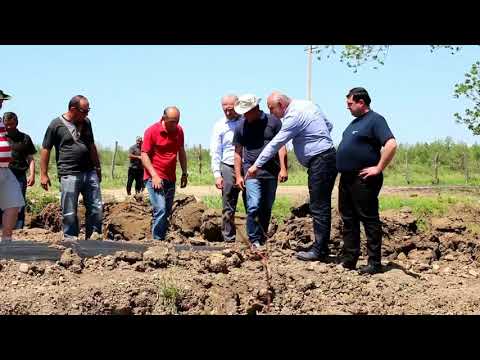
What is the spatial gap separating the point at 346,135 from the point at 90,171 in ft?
11.2

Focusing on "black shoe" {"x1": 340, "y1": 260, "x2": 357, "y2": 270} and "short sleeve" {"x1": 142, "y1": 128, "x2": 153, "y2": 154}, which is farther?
"short sleeve" {"x1": 142, "y1": 128, "x2": 153, "y2": 154}

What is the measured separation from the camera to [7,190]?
8.28m

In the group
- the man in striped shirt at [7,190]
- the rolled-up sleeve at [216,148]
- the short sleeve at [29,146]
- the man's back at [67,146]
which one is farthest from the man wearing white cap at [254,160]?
the short sleeve at [29,146]

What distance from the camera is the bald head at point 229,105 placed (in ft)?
31.5

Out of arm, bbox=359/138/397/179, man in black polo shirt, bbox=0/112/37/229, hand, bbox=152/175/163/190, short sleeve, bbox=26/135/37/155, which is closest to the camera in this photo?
arm, bbox=359/138/397/179

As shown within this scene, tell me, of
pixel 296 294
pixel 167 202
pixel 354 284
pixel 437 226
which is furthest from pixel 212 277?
pixel 437 226

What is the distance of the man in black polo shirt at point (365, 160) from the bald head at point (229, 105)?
2414 millimetres

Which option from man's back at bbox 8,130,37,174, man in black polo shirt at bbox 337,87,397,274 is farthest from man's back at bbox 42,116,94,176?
man in black polo shirt at bbox 337,87,397,274

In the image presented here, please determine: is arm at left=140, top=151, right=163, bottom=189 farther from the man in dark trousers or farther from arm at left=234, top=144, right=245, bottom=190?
the man in dark trousers

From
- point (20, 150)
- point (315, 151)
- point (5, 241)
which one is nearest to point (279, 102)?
point (315, 151)

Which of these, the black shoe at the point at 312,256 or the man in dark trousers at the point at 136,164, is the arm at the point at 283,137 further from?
the man in dark trousers at the point at 136,164

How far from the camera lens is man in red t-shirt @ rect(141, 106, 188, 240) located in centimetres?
935

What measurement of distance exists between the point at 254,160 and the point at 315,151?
131cm
